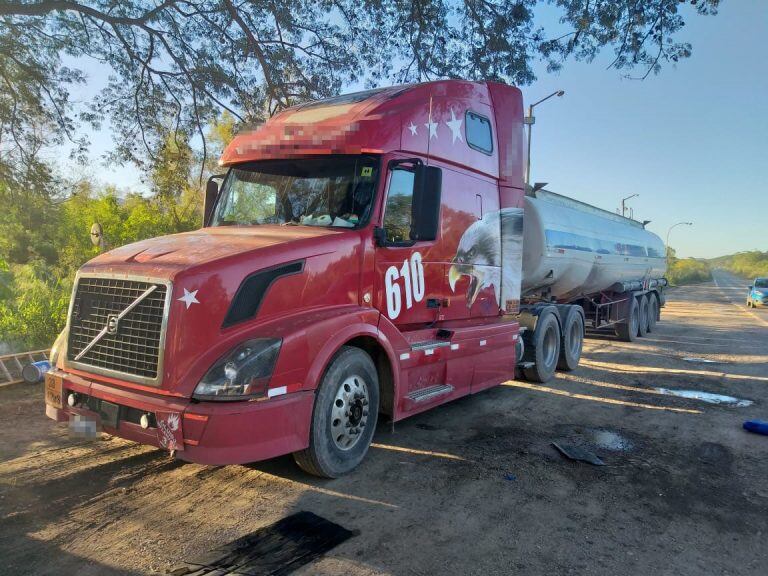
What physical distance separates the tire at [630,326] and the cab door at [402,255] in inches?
425

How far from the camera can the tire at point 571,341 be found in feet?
31.0

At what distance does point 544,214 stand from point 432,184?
441cm

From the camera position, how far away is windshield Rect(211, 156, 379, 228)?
477 cm

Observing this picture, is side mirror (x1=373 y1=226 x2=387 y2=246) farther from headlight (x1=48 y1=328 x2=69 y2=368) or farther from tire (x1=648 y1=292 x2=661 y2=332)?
tire (x1=648 y1=292 x2=661 y2=332)

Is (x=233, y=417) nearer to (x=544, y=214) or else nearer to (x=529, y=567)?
(x=529, y=567)

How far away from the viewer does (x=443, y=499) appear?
13.3 feet

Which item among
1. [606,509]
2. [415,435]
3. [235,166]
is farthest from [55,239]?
[606,509]

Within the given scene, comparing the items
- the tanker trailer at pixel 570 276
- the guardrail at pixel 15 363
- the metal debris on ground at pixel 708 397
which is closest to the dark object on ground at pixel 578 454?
the tanker trailer at pixel 570 276

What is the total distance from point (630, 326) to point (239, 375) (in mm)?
13194

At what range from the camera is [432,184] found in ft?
15.8

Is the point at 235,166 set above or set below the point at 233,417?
above

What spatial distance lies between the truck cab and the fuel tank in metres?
1.87

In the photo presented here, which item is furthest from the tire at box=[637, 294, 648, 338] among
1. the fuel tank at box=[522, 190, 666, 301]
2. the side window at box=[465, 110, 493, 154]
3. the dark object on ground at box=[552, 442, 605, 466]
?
the dark object on ground at box=[552, 442, 605, 466]

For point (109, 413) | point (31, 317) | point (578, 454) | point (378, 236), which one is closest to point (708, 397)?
point (578, 454)
